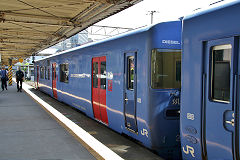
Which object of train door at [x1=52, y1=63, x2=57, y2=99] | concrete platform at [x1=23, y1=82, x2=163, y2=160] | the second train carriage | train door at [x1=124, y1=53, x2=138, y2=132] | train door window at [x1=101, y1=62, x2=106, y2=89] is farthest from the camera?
train door at [x1=52, y1=63, x2=57, y2=99]

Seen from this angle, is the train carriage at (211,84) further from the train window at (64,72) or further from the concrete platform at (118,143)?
the train window at (64,72)

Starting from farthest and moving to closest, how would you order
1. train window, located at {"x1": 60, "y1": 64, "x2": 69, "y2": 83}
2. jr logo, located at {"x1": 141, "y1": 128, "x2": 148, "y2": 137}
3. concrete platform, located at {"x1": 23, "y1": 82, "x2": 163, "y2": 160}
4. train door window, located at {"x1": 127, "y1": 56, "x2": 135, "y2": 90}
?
train window, located at {"x1": 60, "y1": 64, "x2": 69, "y2": 83}
train door window, located at {"x1": 127, "y1": 56, "x2": 135, "y2": 90}
concrete platform, located at {"x1": 23, "y1": 82, "x2": 163, "y2": 160}
jr logo, located at {"x1": 141, "y1": 128, "x2": 148, "y2": 137}

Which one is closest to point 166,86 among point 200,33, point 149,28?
point 149,28

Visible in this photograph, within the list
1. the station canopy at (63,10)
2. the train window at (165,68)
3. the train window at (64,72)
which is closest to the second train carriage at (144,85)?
the train window at (165,68)

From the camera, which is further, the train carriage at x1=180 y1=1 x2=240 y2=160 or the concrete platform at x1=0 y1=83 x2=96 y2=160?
the concrete platform at x1=0 y1=83 x2=96 y2=160

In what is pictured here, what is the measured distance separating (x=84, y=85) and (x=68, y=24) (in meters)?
3.12

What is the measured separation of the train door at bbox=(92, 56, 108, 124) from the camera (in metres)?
7.22

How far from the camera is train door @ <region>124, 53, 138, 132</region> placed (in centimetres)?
545

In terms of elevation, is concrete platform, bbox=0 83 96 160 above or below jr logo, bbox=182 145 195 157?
below

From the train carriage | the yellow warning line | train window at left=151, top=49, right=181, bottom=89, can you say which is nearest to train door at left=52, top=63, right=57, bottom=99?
the yellow warning line

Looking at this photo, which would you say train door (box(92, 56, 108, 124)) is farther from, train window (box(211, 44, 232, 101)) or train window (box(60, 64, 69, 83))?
train window (box(211, 44, 232, 101))

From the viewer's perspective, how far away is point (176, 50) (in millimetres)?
5129

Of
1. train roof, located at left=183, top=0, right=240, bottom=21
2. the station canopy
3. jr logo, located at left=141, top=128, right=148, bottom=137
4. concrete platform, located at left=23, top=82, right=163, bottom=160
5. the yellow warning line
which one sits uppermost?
the station canopy

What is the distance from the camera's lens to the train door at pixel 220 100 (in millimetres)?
3090
